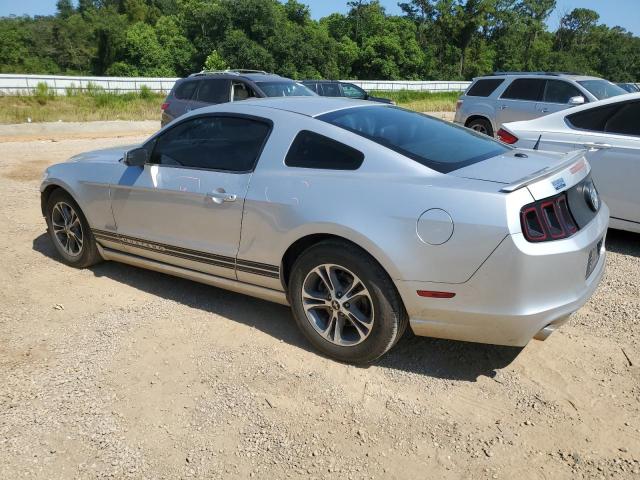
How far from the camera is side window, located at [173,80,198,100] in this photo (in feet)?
38.5

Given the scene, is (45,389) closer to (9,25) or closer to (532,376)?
(532,376)

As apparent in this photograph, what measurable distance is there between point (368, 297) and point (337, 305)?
227 millimetres

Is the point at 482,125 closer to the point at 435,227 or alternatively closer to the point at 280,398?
the point at 435,227

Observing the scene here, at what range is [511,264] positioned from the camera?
303 cm

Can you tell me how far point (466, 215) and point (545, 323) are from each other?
730 mm

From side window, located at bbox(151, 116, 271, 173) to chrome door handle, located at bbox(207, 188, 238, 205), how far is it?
0.18 metres

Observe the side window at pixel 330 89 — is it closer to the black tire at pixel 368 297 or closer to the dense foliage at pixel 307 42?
the black tire at pixel 368 297

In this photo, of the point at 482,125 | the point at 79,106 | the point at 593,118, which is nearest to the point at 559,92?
the point at 482,125

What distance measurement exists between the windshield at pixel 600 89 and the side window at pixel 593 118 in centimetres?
532

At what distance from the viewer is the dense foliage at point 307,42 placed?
54.1 metres

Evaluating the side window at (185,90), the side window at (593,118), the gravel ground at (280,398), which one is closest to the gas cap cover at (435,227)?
the gravel ground at (280,398)

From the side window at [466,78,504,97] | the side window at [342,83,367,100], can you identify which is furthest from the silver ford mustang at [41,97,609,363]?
the side window at [342,83,367,100]

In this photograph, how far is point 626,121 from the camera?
5.91 metres

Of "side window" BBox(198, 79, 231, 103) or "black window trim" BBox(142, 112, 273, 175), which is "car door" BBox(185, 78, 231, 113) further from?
"black window trim" BBox(142, 112, 273, 175)
